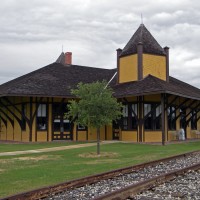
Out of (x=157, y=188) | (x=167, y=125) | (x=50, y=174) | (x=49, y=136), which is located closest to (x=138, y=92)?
(x=167, y=125)

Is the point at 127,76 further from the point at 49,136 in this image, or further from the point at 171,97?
the point at 49,136

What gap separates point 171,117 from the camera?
2566 cm

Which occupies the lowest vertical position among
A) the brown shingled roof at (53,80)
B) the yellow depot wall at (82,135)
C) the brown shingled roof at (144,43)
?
the yellow depot wall at (82,135)

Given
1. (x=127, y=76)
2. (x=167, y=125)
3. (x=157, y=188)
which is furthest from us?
(x=127, y=76)

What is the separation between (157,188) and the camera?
838 cm

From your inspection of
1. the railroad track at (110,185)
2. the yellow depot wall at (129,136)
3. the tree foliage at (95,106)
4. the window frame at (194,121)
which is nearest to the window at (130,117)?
the yellow depot wall at (129,136)

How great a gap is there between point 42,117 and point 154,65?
8.73 meters

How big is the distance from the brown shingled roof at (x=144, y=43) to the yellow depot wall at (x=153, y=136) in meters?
5.95

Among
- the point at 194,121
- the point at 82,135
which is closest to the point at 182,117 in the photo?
the point at 194,121

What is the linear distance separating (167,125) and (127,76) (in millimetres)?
4708

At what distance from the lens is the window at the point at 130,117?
24469mm

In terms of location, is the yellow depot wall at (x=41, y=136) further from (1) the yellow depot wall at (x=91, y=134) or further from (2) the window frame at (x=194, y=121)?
(2) the window frame at (x=194, y=121)

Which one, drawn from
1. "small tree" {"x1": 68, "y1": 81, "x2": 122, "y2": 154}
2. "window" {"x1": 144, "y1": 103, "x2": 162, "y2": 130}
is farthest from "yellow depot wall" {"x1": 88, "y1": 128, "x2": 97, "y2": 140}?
"small tree" {"x1": 68, "y1": 81, "x2": 122, "y2": 154}

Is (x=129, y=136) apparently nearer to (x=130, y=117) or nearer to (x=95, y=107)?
(x=130, y=117)
